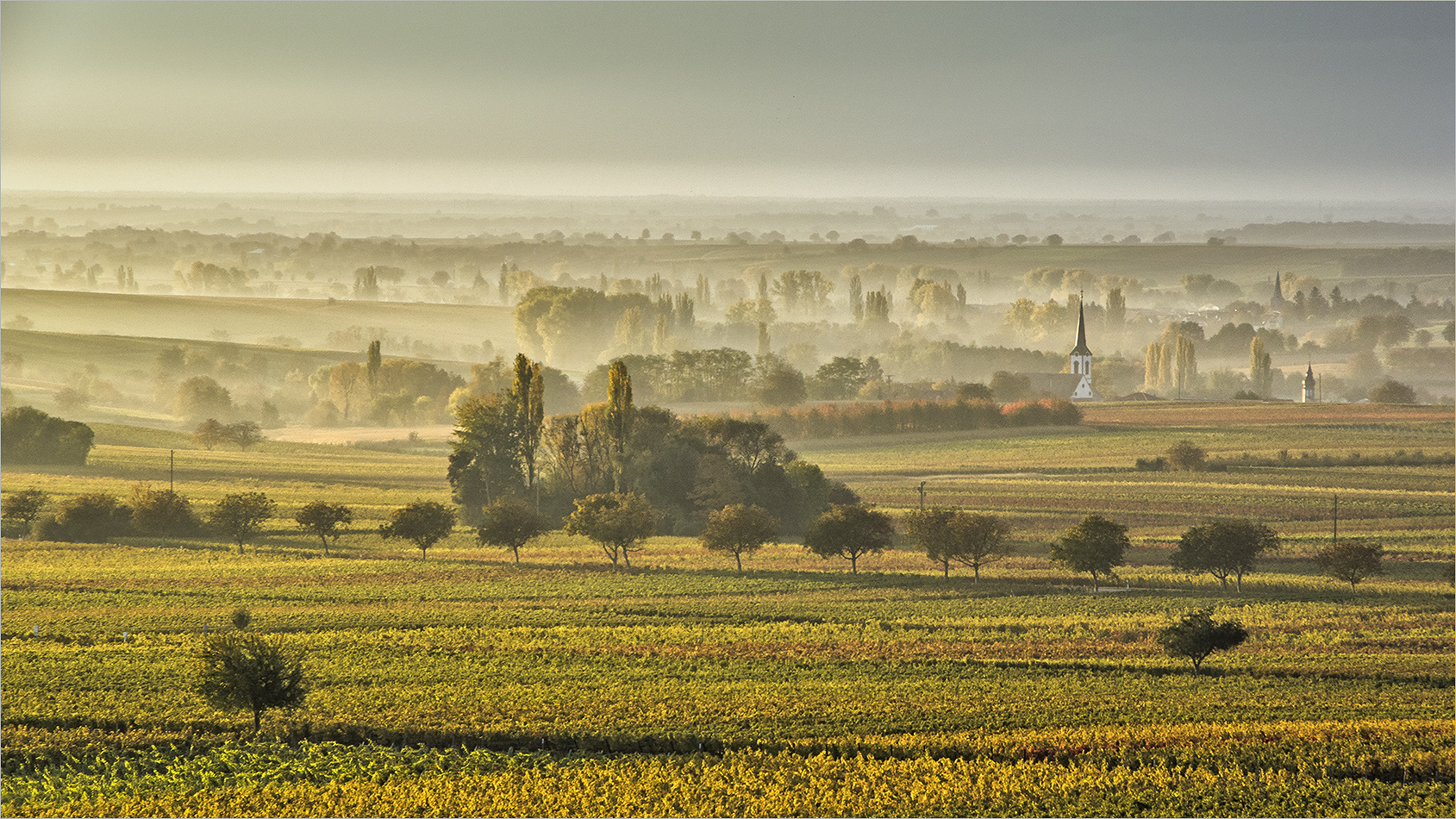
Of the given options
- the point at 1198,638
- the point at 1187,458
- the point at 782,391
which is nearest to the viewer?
the point at 1198,638

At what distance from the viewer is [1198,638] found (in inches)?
1479

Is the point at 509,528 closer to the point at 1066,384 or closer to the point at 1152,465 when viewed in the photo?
the point at 1152,465

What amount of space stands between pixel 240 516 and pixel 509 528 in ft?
48.0

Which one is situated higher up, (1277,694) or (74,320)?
(74,320)

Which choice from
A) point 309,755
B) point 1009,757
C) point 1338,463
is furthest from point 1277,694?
point 1338,463

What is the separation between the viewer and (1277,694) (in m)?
33.8

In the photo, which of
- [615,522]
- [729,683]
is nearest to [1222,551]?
[729,683]

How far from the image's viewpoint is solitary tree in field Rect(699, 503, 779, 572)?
Answer: 56.4 metres

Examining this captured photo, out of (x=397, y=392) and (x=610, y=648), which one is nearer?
(x=610, y=648)

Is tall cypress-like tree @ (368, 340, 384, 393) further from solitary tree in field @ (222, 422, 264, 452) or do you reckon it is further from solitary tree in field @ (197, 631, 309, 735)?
solitary tree in field @ (197, 631, 309, 735)

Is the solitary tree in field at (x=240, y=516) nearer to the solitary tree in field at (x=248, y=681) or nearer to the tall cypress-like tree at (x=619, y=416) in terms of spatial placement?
the tall cypress-like tree at (x=619, y=416)

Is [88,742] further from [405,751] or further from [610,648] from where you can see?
[610,648]

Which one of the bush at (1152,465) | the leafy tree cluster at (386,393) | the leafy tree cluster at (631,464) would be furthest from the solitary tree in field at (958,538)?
the leafy tree cluster at (386,393)

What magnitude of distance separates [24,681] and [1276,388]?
579 ft
